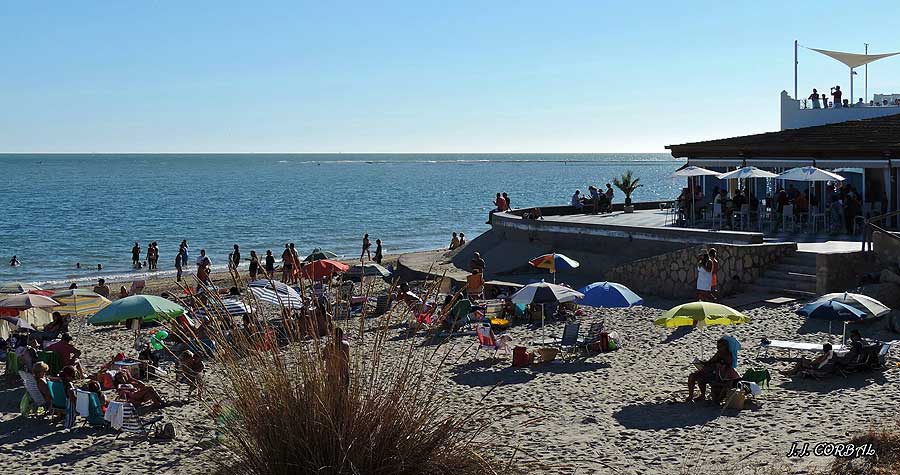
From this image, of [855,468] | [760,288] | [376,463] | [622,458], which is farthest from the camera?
[760,288]

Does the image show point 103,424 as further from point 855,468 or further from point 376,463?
point 855,468

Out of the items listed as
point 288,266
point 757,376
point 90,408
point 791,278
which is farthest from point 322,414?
point 288,266

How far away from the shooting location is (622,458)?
31.2 feet

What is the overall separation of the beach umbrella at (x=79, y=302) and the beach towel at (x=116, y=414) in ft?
20.5

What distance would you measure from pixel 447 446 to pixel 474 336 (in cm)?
956

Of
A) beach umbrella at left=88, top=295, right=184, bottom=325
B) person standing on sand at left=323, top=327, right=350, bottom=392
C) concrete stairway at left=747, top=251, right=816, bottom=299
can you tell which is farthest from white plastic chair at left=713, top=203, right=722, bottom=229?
person standing on sand at left=323, top=327, right=350, bottom=392

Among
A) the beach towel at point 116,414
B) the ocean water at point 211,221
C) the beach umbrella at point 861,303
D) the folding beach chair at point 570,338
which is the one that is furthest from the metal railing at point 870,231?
the ocean water at point 211,221

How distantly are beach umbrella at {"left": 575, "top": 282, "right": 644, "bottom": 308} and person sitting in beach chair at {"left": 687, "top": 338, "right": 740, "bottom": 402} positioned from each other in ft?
9.39

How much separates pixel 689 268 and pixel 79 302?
11.2 m

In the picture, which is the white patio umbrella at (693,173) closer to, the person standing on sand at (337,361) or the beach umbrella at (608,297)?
the beach umbrella at (608,297)

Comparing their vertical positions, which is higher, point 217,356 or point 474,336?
point 217,356

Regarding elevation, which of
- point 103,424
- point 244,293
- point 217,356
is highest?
point 244,293

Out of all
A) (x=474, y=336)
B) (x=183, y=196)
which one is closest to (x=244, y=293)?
(x=474, y=336)

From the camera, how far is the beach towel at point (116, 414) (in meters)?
11.1
